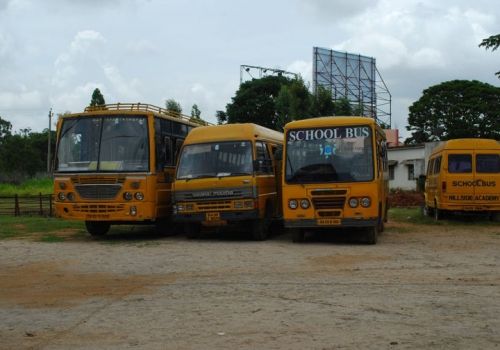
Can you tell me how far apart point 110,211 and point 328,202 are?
206 inches

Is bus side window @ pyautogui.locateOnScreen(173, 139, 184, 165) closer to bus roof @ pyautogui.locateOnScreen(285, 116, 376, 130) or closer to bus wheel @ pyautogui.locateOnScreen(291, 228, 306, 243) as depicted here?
bus roof @ pyautogui.locateOnScreen(285, 116, 376, 130)

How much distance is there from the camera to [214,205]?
47.0 feet

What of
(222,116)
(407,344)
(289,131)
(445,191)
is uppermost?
(222,116)

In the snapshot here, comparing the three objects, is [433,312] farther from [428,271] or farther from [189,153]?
[189,153]

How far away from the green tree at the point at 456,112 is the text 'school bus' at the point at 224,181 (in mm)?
43791

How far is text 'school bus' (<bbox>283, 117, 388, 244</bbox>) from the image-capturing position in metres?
13.4

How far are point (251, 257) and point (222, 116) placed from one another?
45107mm

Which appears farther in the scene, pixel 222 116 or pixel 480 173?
pixel 222 116

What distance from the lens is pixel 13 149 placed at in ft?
246

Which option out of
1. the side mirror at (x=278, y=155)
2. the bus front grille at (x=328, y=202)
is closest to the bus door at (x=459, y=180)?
the side mirror at (x=278, y=155)

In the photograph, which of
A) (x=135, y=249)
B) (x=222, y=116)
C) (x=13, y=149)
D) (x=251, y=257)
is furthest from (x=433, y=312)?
(x=13, y=149)

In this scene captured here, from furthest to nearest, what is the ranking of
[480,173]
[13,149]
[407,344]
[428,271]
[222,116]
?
1. [13,149]
2. [222,116]
3. [480,173]
4. [428,271]
5. [407,344]

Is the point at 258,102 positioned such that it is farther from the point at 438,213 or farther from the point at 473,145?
the point at 473,145

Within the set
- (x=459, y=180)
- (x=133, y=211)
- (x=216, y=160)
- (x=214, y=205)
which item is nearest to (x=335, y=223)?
(x=214, y=205)
